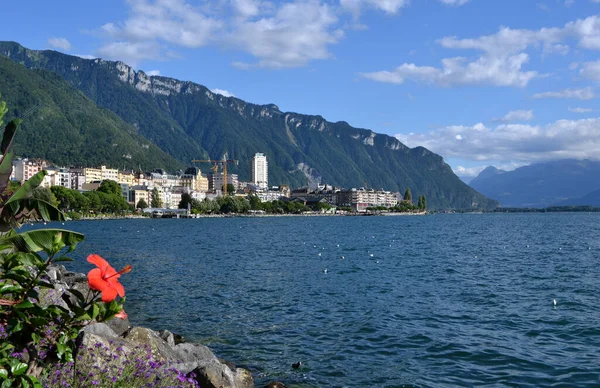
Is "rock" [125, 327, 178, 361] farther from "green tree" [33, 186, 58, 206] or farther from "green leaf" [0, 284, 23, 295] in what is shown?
"green leaf" [0, 284, 23, 295]

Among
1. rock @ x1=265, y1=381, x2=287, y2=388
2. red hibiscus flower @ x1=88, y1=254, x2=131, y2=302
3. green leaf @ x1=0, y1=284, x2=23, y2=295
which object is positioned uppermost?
red hibiscus flower @ x1=88, y1=254, x2=131, y2=302

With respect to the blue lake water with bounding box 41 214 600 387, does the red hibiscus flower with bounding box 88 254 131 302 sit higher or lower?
higher

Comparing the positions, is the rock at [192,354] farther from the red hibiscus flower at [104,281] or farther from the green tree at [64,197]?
the green tree at [64,197]

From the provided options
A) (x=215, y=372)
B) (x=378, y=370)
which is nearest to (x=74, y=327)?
(x=215, y=372)

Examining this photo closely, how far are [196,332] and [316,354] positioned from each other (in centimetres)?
578

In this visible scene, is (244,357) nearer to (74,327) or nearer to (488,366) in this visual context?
(488,366)

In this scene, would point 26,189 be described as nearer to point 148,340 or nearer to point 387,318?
point 148,340

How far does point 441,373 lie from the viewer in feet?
51.2

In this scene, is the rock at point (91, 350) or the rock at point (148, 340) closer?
the rock at point (91, 350)

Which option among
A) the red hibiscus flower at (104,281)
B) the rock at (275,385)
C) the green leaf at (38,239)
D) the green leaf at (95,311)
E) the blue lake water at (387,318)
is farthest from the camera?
the blue lake water at (387,318)

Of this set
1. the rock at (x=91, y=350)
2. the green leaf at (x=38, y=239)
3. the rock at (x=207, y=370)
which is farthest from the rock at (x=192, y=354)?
the green leaf at (x=38, y=239)

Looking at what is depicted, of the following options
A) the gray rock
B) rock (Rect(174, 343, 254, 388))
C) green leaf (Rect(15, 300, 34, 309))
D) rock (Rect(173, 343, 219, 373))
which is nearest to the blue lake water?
rock (Rect(174, 343, 254, 388))

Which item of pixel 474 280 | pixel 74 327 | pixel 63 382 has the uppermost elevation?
pixel 74 327

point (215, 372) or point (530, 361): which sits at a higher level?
point (215, 372)
